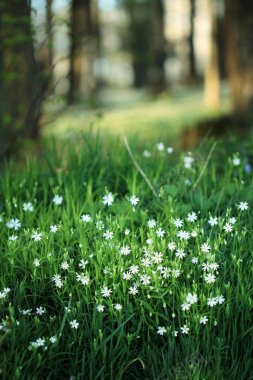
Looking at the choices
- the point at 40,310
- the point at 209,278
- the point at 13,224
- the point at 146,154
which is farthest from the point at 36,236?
the point at 146,154

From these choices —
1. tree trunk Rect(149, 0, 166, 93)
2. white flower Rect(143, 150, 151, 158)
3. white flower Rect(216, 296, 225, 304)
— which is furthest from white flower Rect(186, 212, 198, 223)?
tree trunk Rect(149, 0, 166, 93)

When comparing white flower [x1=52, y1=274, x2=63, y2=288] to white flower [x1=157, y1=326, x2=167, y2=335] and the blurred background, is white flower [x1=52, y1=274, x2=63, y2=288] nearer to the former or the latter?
white flower [x1=157, y1=326, x2=167, y2=335]

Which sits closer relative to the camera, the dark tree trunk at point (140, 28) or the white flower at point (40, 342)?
the white flower at point (40, 342)

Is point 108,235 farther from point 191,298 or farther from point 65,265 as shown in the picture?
point 191,298

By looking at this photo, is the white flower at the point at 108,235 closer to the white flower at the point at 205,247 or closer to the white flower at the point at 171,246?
the white flower at the point at 171,246

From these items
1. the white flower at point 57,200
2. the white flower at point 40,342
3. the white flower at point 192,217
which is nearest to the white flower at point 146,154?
the white flower at point 57,200

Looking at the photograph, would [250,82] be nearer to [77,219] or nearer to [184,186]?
[184,186]

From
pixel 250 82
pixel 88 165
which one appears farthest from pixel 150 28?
pixel 88 165
